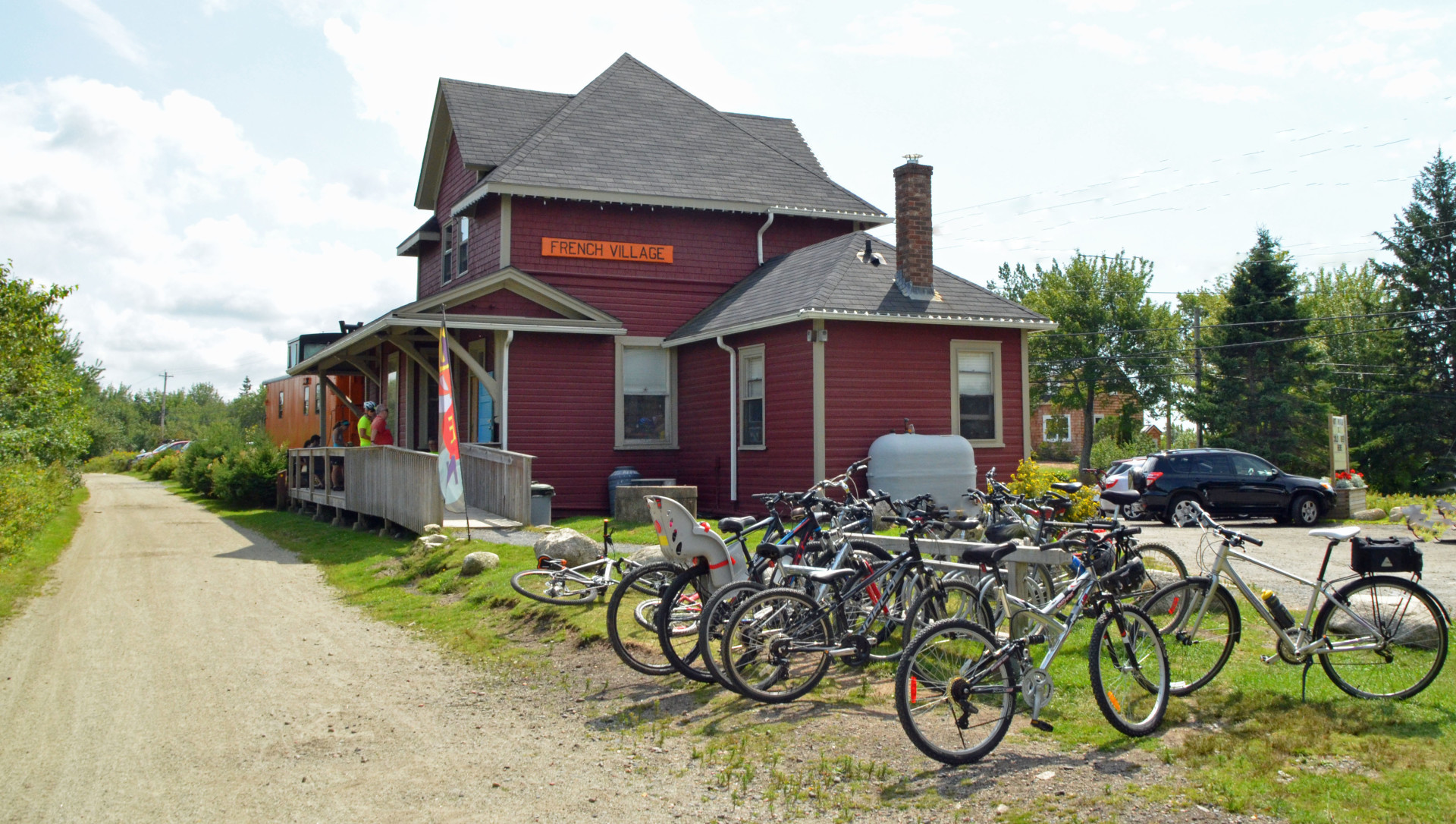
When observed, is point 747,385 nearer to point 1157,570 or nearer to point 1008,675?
point 1157,570

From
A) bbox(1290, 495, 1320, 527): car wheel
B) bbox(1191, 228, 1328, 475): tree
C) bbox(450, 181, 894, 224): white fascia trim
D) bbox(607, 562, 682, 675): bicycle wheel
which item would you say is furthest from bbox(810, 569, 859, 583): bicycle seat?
bbox(1191, 228, 1328, 475): tree

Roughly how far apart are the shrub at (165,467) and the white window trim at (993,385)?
3728 cm

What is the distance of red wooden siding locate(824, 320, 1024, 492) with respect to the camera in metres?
17.9

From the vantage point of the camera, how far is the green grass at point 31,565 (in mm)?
12711

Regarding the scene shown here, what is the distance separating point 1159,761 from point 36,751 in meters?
6.09

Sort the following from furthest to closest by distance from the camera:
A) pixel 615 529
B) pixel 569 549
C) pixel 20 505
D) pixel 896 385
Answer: pixel 896 385, pixel 615 529, pixel 20 505, pixel 569 549

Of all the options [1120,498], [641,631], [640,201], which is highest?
[640,201]

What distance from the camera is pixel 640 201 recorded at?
2144cm

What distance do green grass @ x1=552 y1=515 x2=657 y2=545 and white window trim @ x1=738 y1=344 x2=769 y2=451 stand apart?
2654 millimetres

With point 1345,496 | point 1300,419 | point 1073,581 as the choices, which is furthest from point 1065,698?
point 1300,419

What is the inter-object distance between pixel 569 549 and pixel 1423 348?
130 ft

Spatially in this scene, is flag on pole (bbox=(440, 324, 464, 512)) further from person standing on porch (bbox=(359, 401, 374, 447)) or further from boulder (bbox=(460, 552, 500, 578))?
person standing on porch (bbox=(359, 401, 374, 447))

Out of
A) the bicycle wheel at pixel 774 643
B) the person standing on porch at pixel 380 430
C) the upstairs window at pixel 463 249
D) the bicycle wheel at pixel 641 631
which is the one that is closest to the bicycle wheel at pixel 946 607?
the bicycle wheel at pixel 774 643

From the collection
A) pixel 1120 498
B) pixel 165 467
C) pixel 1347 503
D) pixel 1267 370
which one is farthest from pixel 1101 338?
pixel 1120 498
